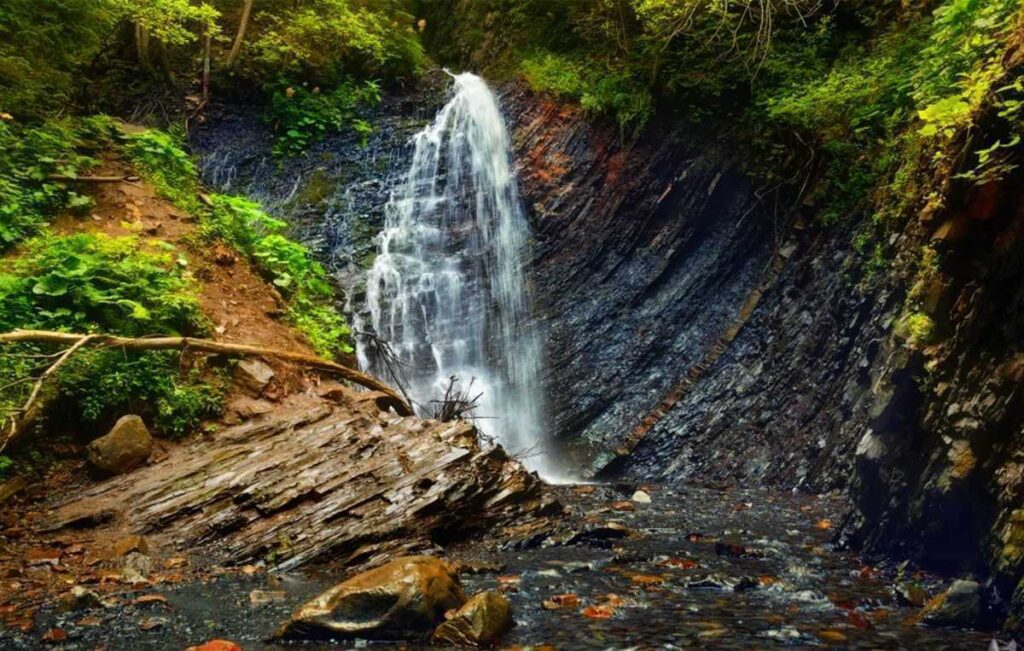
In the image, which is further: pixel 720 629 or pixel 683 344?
pixel 683 344

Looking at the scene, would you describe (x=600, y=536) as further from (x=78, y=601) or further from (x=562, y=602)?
(x=78, y=601)

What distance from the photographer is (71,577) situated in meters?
4.82

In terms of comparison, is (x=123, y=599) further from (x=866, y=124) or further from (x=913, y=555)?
(x=866, y=124)

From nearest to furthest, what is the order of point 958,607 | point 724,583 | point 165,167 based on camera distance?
point 958,607 < point 724,583 < point 165,167

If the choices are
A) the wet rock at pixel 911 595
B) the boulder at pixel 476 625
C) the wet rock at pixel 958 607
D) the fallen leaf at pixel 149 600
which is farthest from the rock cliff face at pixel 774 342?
the fallen leaf at pixel 149 600

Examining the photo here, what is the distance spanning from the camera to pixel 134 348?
6.66m

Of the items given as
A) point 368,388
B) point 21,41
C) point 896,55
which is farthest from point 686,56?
point 21,41

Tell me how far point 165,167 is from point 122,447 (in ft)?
18.5

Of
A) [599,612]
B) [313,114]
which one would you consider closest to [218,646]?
[599,612]

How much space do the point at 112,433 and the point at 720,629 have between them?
556cm

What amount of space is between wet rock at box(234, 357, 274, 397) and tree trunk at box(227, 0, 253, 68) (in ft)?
38.2

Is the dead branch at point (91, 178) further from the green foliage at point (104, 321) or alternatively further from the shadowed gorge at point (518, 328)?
the green foliage at point (104, 321)

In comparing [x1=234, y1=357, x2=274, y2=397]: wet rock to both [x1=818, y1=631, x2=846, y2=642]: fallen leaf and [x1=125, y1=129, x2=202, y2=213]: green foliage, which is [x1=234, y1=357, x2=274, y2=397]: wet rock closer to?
[x1=125, y1=129, x2=202, y2=213]: green foliage

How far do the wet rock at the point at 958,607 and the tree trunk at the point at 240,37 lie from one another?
17.4m
